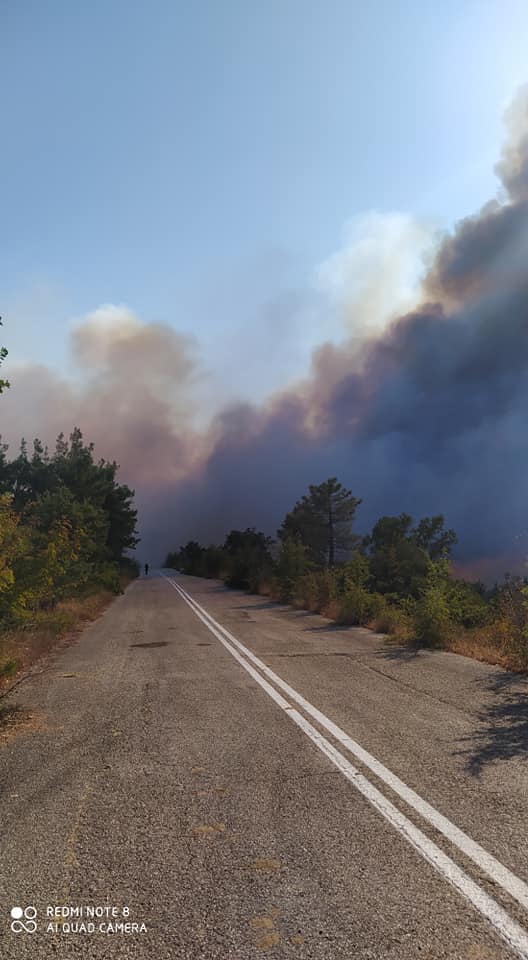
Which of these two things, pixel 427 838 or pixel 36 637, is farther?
pixel 36 637

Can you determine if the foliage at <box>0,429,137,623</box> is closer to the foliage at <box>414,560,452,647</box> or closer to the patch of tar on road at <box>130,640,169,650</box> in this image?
the patch of tar on road at <box>130,640,169,650</box>

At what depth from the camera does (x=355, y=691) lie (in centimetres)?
841

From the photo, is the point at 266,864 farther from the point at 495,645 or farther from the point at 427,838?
the point at 495,645

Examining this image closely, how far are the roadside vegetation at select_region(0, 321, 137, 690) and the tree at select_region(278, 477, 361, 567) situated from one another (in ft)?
48.2

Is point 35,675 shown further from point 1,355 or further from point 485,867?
point 485,867

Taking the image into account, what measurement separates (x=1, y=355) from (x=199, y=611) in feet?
52.7

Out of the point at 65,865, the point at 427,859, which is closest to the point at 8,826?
the point at 65,865

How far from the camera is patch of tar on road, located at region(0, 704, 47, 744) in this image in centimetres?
675

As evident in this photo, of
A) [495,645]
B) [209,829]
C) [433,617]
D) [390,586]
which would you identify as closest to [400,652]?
Answer: [433,617]

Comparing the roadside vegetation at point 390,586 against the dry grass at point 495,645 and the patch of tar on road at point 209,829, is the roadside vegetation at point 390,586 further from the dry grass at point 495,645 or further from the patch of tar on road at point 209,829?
the patch of tar on road at point 209,829

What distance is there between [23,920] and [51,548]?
9845 millimetres

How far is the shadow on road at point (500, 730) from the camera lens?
553cm

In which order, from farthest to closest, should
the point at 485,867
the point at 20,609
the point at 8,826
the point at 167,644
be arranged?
the point at 167,644, the point at 20,609, the point at 8,826, the point at 485,867

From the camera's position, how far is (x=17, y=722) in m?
7.22
